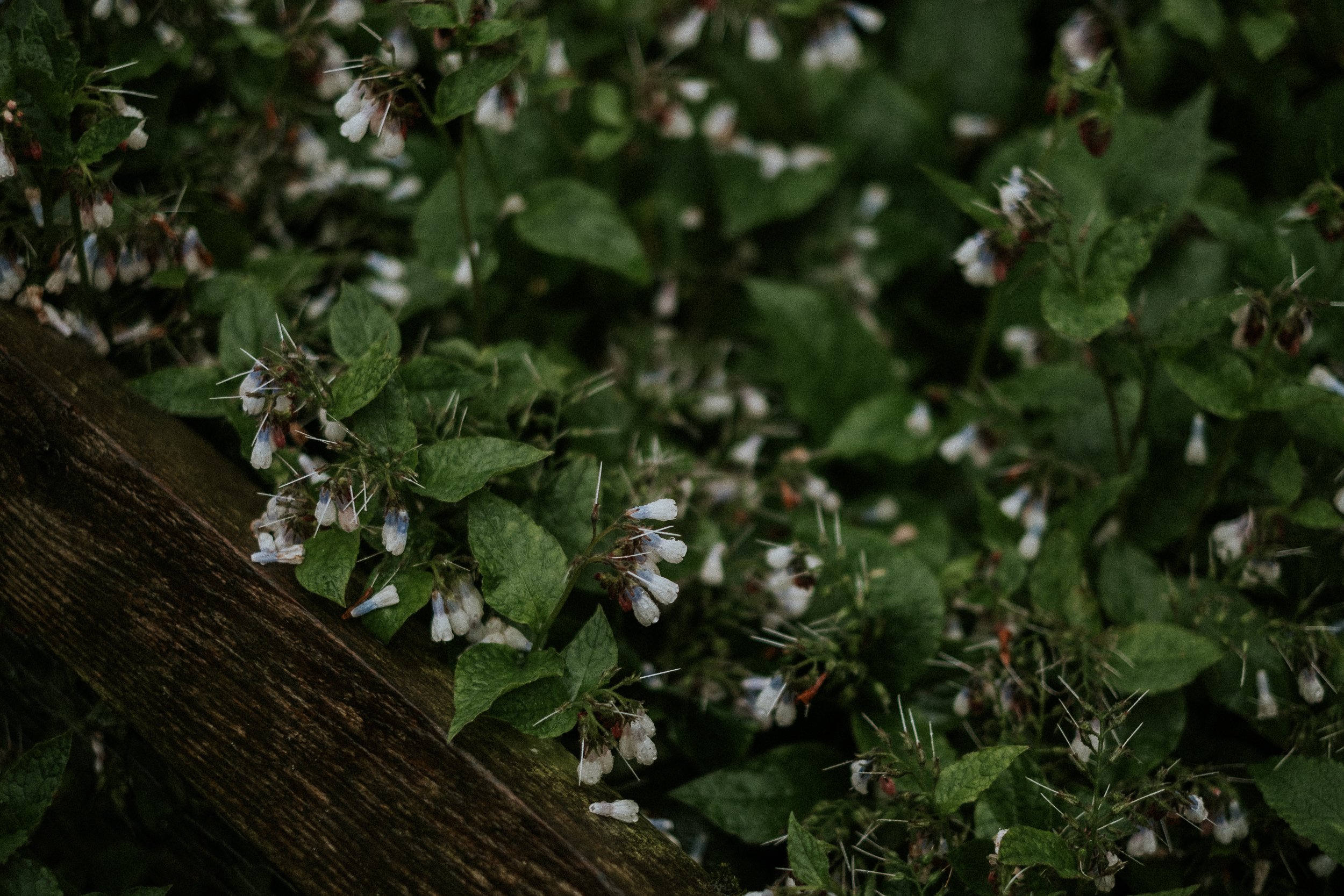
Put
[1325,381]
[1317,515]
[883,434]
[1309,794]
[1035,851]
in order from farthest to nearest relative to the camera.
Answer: [883,434] < [1325,381] < [1317,515] < [1309,794] < [1035,851]

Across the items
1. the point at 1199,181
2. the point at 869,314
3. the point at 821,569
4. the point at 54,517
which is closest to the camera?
the point at 54,517

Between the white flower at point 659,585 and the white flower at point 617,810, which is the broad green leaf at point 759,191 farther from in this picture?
the white flower at point 617,810

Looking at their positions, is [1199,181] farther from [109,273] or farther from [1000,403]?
[109,273]

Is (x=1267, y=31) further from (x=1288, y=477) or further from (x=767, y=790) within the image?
(x=767, y=790)

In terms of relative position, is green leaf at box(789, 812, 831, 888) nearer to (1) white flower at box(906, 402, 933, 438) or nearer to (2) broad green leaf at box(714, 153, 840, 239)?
(1) white flower at box(906, 402, 933, 438)

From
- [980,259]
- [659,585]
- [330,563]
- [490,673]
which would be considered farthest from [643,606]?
[980,259]

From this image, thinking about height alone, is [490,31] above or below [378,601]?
above

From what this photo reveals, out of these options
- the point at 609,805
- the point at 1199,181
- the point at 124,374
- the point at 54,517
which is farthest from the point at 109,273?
the point at 1199,181
